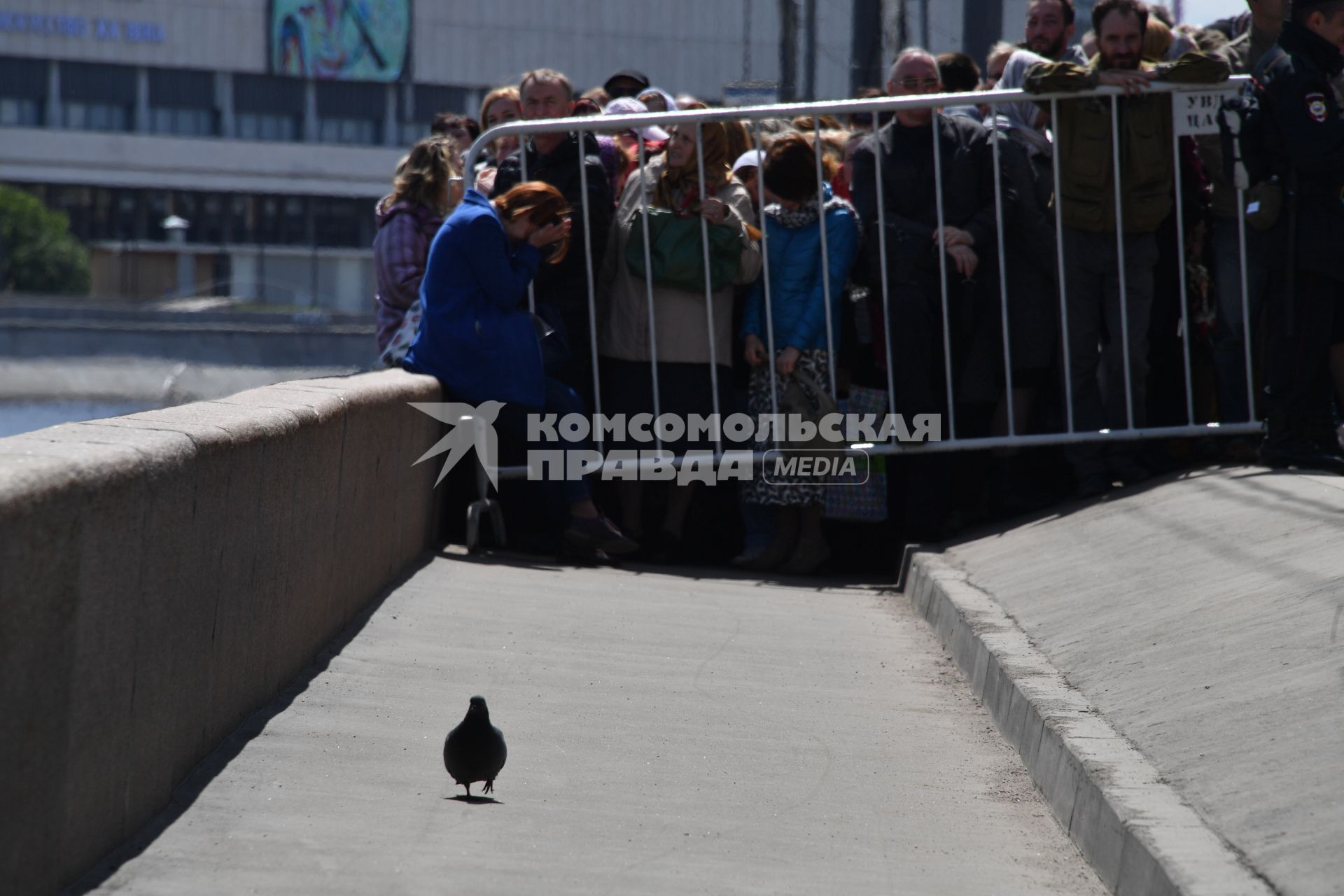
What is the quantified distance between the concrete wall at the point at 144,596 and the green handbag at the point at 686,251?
Answer: 2.70 metres

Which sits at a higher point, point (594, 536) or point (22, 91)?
point (22, 91)

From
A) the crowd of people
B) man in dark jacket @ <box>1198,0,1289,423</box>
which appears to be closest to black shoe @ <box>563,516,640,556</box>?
the crowd of people

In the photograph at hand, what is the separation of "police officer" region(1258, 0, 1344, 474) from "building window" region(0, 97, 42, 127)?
7894 centimetres

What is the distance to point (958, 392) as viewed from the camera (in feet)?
27.5

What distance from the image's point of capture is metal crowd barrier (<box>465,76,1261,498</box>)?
801 centimetres

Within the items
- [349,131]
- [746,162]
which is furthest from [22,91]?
[746,162]

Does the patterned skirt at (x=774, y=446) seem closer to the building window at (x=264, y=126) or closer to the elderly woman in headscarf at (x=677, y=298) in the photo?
the elderly woman in headscarf at (x=677, y=298)

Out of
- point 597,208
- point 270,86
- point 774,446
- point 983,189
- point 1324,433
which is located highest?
point 270,86

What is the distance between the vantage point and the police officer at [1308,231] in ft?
22.7

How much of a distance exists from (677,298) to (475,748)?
4.53 metres

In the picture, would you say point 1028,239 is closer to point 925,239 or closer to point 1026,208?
point 1026,208

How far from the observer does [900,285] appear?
8289 millimetres

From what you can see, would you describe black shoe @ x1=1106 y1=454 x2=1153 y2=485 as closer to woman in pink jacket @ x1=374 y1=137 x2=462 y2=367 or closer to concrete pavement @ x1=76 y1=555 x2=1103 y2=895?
concrete pavement @ x1=76 y1=555 x2=1103 y2=895

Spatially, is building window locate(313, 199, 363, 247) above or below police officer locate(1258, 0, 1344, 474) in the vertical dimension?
above
